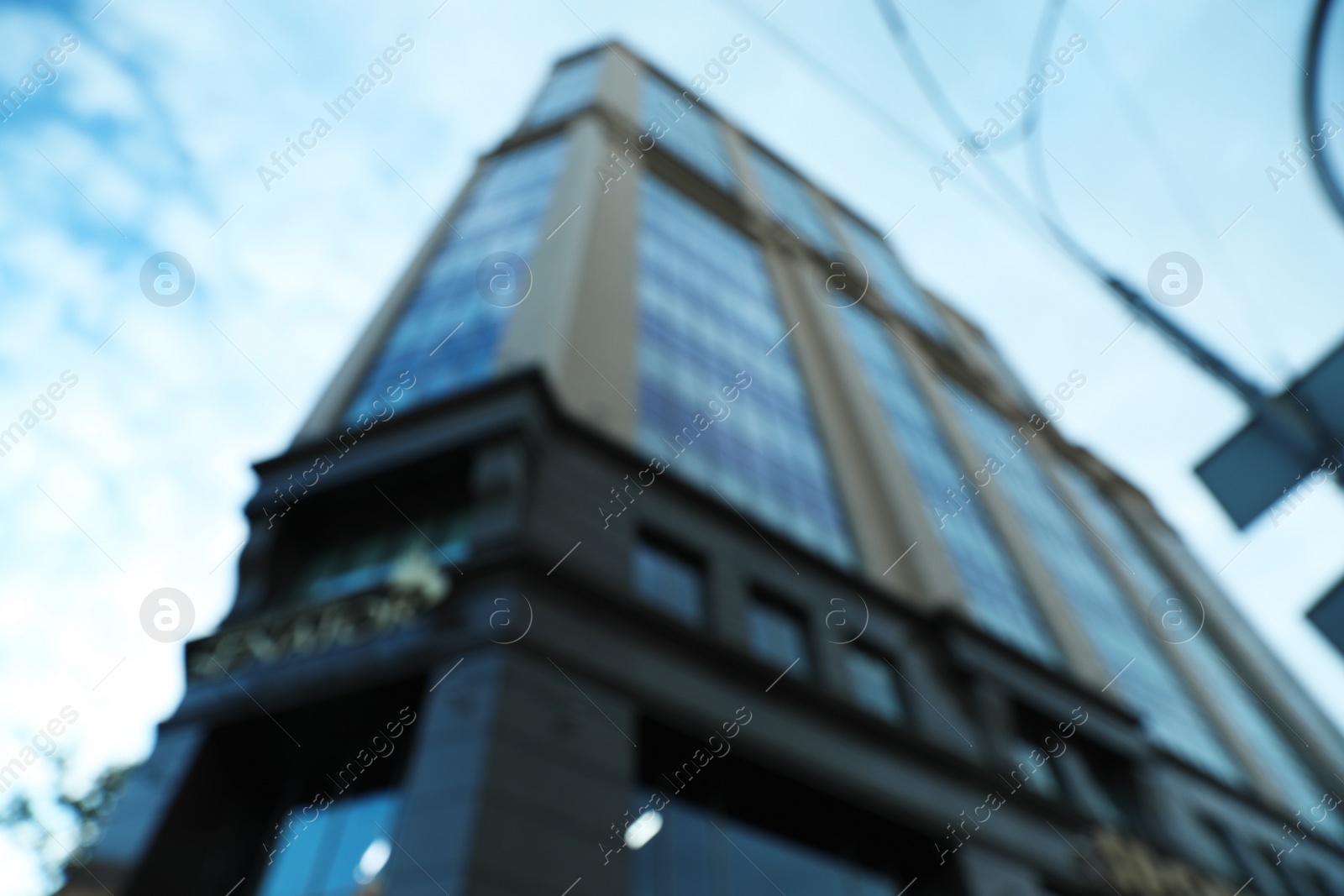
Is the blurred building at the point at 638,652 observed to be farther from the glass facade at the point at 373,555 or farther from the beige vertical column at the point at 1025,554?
the beige vertical column at the point at 1025,554

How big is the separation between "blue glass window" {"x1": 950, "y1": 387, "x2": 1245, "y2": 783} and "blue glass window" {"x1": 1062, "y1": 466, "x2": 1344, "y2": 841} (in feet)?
9.16

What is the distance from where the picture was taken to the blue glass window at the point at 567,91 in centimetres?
3509

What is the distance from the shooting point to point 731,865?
476 inches

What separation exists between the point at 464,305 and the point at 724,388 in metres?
7.00

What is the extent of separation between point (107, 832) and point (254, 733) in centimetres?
196

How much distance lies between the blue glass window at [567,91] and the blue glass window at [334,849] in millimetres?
29218

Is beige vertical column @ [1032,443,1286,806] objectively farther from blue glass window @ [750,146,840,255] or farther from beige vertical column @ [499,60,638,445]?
beige vertical column @ [499,60,638,445]

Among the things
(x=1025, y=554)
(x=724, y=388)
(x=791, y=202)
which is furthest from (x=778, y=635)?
(x=791, y=202)

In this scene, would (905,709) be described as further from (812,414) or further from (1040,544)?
(1040,544)

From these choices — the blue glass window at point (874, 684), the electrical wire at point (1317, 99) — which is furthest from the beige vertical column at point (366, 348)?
A: the electrical wire at point (1317, 99)

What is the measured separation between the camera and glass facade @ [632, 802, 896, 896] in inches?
444

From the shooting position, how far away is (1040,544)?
30.1 meters

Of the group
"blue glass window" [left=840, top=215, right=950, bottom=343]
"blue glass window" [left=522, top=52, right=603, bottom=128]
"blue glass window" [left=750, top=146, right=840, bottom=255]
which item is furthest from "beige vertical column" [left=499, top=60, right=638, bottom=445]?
"blue glass window" [left=840, top=215, right=950, bottom=343]

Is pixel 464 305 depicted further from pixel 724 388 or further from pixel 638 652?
pixel 638 652
